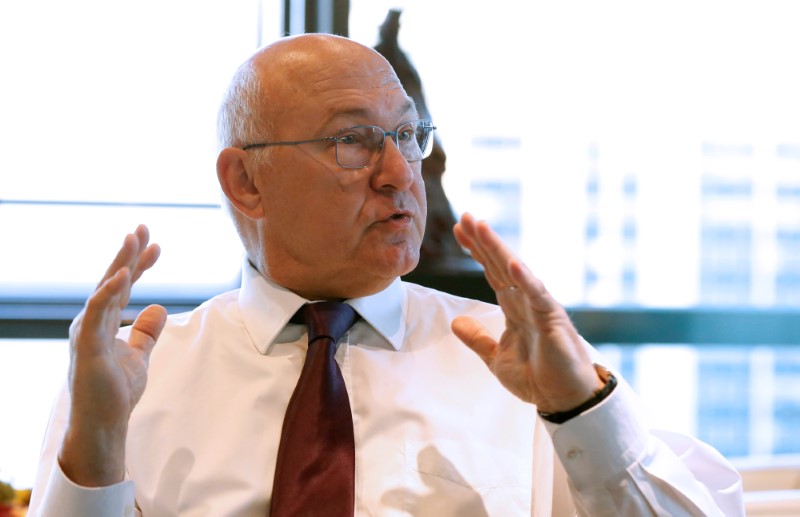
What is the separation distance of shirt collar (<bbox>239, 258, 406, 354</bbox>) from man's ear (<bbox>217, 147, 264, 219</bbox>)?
13 cm

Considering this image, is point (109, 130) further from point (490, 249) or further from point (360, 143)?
point (490, 249)

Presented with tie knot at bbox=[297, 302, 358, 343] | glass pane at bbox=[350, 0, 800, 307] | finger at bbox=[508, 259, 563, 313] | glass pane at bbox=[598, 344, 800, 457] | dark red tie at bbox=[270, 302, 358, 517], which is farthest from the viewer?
glass pane at bbox=[598, 344, 800, 457]

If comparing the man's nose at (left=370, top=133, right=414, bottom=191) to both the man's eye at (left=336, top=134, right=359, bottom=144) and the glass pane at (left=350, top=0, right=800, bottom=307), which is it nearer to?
the man's eye at (left=336, top=134, right=359, bottom=144)

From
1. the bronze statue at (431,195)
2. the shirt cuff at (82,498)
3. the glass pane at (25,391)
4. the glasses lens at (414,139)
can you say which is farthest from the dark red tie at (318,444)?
the glass pane at (25,391)

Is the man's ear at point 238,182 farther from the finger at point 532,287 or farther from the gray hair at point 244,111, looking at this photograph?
the finger at point 532,287

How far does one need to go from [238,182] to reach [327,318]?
0.34 metres

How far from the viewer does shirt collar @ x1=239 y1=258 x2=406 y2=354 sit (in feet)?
5.56

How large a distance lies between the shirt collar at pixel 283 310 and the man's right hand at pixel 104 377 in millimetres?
316

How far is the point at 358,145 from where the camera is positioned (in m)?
1.69

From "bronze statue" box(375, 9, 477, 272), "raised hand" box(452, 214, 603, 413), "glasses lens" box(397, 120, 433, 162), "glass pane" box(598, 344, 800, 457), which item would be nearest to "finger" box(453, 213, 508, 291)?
"raised hand" box(452, 214, 603, 413)

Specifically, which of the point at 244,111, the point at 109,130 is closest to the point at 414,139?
the point at 244,111

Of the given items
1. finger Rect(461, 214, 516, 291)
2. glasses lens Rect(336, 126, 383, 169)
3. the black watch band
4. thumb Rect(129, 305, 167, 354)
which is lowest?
the black watch band

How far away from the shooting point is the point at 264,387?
1646 mm

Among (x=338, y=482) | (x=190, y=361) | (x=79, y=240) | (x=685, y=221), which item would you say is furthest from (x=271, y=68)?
(x=685, y=221)
